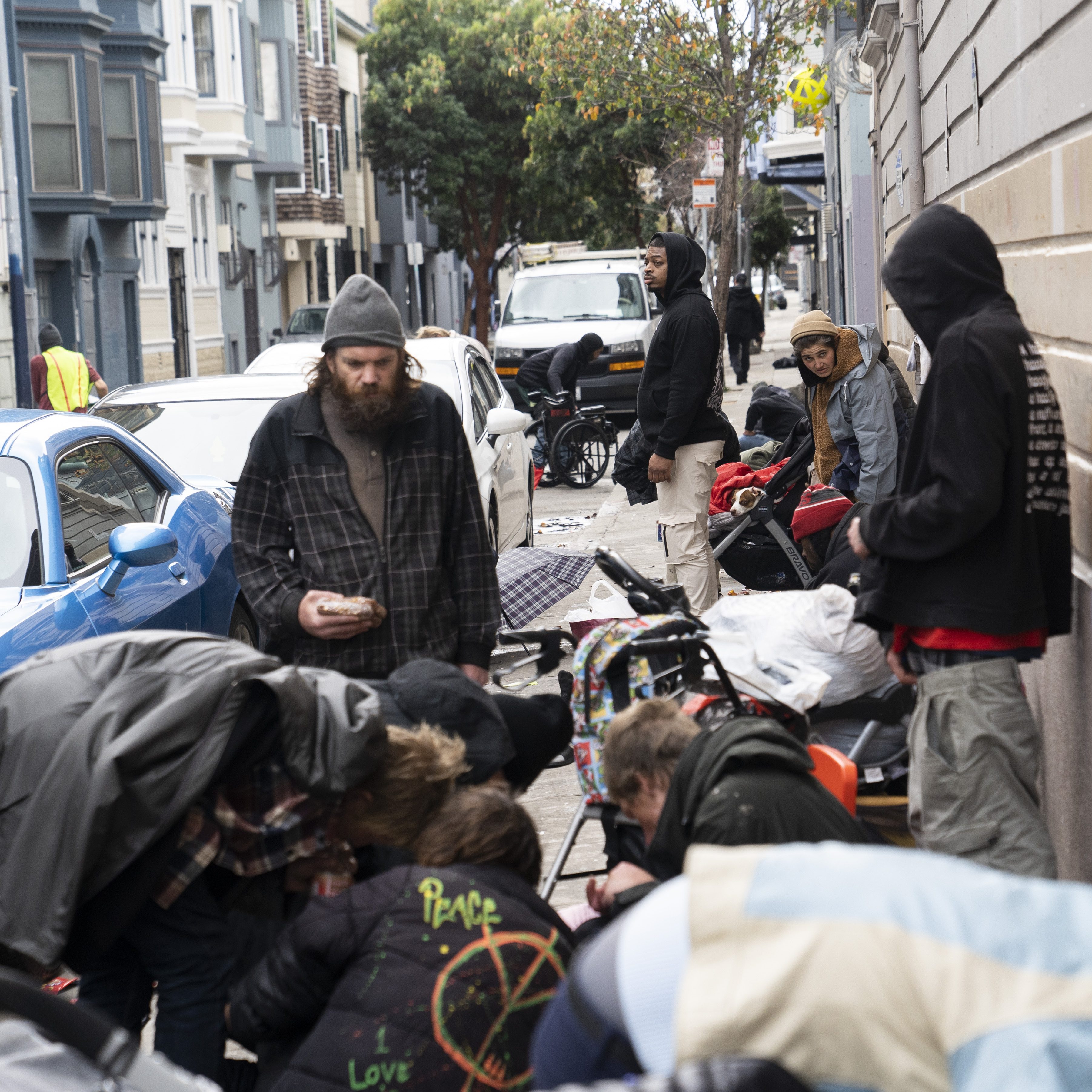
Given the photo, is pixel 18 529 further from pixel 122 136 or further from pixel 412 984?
pixel 122 136

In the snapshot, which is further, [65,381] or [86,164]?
[86,164]

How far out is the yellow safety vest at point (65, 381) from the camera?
1434 cm

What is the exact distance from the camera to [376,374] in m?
3.90

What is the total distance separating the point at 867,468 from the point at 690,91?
522 inches

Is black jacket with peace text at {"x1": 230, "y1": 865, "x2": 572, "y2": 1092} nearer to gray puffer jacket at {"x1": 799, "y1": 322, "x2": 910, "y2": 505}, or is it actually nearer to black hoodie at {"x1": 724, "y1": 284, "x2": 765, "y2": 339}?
gray puffer jacket at {"x1": 799, "y1": 322, "x2": 910, "y2": 505}

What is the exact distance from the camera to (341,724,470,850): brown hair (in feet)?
9.86

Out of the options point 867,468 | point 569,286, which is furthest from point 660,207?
point 867,468

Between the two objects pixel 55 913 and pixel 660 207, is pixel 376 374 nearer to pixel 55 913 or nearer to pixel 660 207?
pixel 55 913

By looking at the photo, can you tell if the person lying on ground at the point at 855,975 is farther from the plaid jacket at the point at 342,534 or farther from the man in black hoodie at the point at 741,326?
the man in black hoodie at the point at 741,326

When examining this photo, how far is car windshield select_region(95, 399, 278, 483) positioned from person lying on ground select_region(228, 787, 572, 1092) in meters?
5.80

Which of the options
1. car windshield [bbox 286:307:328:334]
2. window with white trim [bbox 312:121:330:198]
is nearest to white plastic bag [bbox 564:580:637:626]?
car windshield [bbox 286:307:328:334]

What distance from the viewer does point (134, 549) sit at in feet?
16.8

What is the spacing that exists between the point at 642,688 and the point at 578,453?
39.5ft

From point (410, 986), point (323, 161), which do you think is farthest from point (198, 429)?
point (323, 161)
